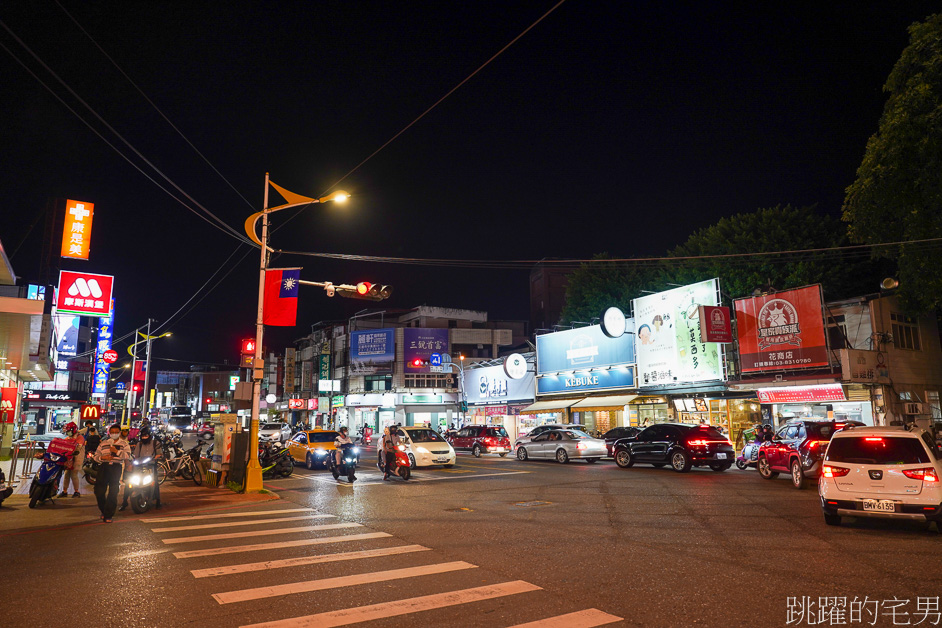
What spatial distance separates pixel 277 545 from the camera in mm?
8648

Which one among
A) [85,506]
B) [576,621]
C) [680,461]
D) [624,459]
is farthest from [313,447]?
[576,621]

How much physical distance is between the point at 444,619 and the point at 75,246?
24101 mm

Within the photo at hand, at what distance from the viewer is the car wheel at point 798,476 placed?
50.3 feet

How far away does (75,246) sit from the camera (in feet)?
76.8

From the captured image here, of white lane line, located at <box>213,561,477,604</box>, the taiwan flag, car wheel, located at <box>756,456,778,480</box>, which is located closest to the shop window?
car wheel, located at <box>756,456,778,480</box>

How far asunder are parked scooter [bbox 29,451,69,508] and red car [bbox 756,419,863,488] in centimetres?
1710

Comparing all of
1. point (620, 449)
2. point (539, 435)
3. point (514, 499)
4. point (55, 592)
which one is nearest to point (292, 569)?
point (55, 592)

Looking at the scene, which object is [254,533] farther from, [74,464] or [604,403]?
[604,403]

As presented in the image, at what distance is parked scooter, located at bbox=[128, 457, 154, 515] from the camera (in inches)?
482

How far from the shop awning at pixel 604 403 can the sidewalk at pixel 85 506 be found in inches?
875

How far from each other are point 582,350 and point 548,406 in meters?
4.24

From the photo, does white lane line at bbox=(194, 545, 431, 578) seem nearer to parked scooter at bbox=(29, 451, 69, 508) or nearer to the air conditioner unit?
parked scooter at bbox=(29, 451, 69, 508)

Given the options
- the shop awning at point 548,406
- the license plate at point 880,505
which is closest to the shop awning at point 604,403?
the shop awning at point 548,406

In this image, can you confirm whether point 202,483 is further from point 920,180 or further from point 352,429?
point 352,429
